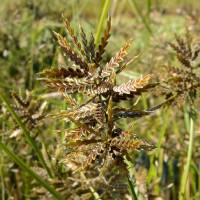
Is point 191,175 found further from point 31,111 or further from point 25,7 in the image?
point 25,7

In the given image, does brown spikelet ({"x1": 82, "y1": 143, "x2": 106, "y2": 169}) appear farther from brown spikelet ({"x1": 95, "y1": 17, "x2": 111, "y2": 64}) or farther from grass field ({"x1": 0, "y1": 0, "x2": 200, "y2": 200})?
brown spikelet ({"x1": 95, "y1": 17, "x2": 111, "y2": 64})

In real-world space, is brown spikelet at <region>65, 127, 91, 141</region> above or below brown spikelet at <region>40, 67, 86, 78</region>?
below

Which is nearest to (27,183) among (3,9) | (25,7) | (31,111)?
(31,111)

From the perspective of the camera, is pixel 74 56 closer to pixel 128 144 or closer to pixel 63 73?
pixel 63 73

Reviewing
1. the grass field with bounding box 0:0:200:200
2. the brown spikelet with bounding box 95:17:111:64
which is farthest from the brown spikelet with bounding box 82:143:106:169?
the brown spikelet with bounding box 95:17:111:64

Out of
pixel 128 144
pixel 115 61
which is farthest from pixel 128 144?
pixel 115 61

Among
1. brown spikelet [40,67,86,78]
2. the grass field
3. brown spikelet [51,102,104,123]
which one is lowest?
the grass field

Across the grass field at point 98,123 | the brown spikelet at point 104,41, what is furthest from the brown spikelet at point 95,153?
the brown spikelet at point 104,41
